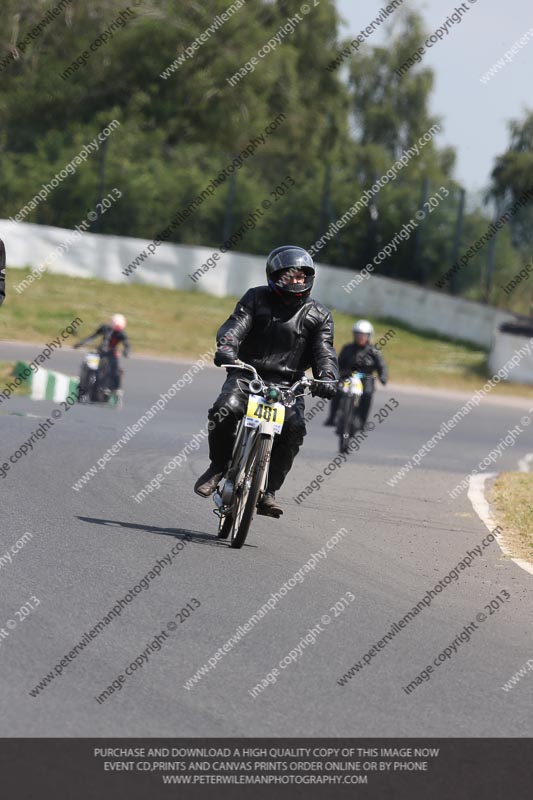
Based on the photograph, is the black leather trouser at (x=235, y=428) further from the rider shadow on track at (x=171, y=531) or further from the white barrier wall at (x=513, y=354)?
the white barrier wall at (x=513, y=354)

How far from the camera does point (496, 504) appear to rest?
13.2m

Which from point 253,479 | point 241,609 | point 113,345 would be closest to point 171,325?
point 113,345

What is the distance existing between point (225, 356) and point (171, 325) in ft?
83.1

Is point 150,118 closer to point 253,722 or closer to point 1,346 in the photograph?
point 1,346

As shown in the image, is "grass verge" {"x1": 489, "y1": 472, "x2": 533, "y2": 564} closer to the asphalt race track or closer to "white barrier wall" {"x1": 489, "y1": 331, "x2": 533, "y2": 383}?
the asphalt race track

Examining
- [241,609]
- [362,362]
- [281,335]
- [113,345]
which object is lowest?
[113,345]

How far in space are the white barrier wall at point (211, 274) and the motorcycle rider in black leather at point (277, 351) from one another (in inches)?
1035

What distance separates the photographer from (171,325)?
1341 inches

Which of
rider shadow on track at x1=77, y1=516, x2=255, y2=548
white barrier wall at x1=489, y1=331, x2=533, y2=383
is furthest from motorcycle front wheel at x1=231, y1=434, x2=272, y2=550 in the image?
white barrier wall at x1=489, y1=331, x2=533, y2=383

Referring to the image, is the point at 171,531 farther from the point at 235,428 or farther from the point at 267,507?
the point at 235,428

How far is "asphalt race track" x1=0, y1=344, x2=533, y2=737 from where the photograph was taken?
17.8 feet

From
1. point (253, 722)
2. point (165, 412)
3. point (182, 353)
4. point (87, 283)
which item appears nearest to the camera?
point (253, 722)
